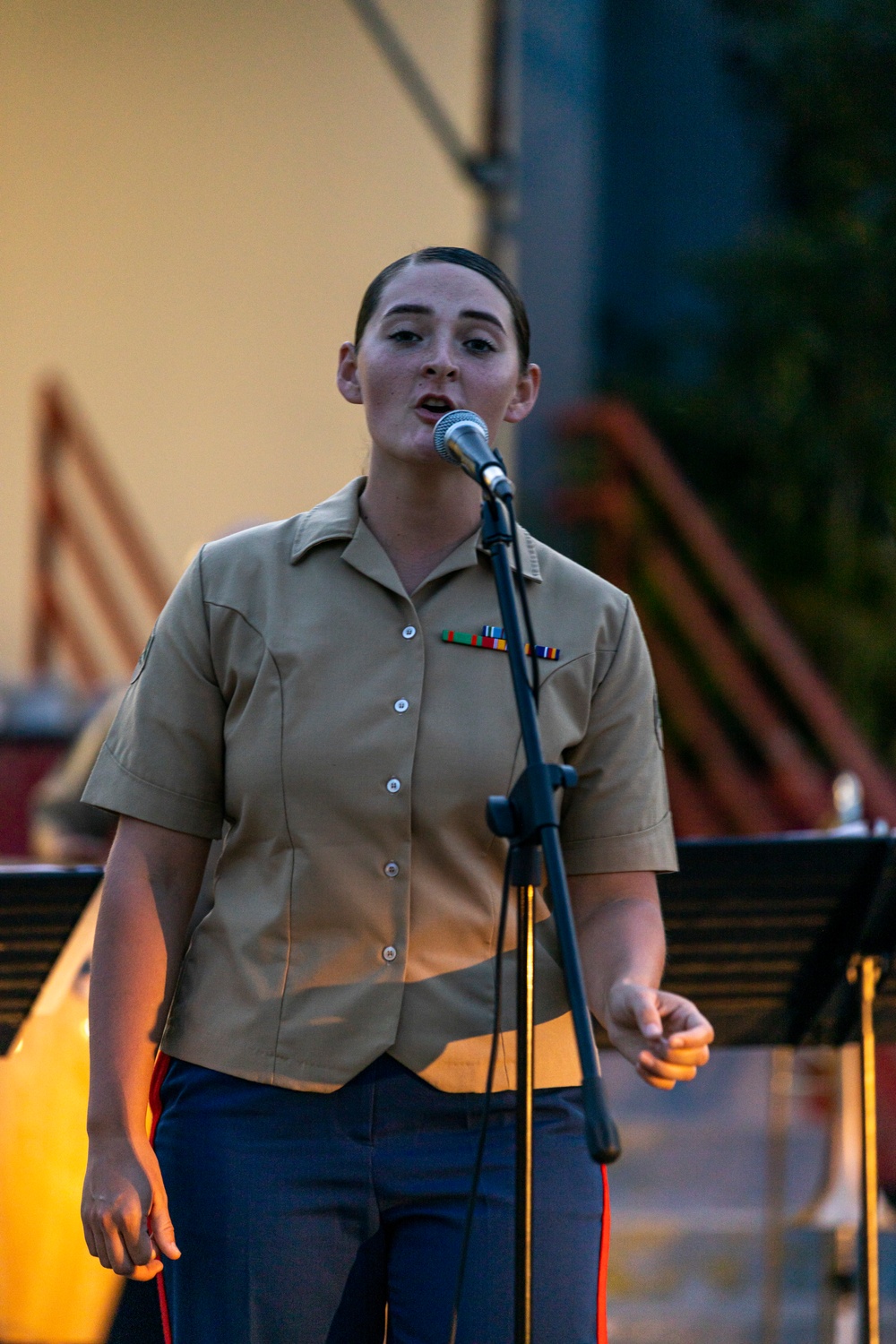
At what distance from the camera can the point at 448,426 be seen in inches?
64.3

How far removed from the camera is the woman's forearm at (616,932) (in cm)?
167

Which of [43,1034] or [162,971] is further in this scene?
[43,1034]

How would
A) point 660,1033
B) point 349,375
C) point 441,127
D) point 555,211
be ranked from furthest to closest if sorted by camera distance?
1. point 555,211
2. point 441,127
3. point 349,375
4. point 660,1033

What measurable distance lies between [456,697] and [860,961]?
103cm

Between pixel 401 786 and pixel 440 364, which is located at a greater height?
pixel 440 364

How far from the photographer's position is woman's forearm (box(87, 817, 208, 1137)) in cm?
163

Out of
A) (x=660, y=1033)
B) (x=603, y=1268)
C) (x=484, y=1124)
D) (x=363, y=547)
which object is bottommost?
(x=603, y=1268)

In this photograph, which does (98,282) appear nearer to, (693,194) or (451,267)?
(693,194)

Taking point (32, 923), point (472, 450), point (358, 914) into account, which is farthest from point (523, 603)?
point (32, 923)

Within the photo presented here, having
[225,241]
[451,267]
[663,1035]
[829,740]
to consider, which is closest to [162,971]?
[663,1035]

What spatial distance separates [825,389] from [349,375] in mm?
5394

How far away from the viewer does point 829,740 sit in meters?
5.43

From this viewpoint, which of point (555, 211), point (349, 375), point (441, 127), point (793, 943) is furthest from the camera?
point (555, 211)

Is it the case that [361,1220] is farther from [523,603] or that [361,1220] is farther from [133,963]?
[523,603]
